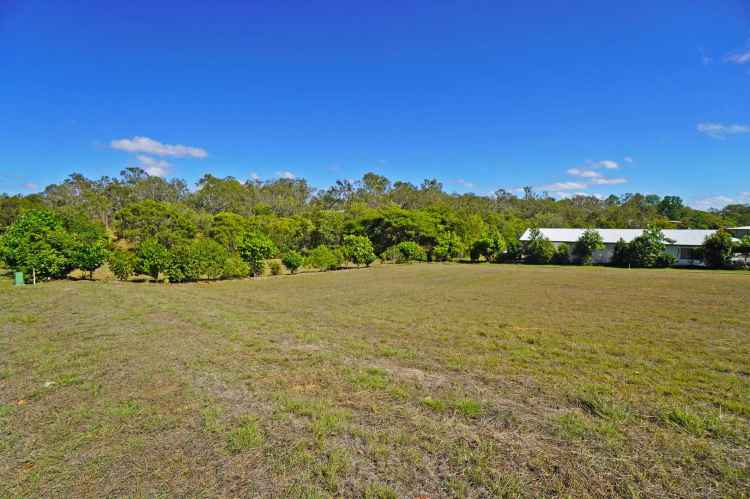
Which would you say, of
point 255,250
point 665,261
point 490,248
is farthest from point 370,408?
point 665,261

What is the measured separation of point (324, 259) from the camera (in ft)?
87.3

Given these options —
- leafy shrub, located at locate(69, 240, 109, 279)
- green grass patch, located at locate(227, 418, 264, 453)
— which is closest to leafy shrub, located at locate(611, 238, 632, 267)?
green grass patch, located at locate(227, 418, 264, 453)

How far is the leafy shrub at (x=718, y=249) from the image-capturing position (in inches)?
1040

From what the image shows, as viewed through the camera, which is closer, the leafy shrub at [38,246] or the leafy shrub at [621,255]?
the leafy shrub at [38,246]

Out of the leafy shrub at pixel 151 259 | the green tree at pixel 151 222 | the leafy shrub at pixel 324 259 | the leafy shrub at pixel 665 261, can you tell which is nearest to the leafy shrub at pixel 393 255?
the leafy shrub at pixel 324 259

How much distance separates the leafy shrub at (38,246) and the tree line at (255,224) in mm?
42

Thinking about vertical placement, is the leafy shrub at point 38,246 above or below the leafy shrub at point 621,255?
above

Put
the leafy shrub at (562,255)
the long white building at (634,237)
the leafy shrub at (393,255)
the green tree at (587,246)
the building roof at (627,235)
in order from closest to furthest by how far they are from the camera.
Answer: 1. the long white building at (634,237)
2. the building roof at (627,235)
3. the green tree at (587,246)
4. the leafy shrub at (562,255)
5. the leafy shrub at (393,255)

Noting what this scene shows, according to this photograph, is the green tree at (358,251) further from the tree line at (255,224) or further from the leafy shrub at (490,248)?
the leafy shrub at (490,248)

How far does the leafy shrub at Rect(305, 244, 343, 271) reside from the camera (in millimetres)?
26253

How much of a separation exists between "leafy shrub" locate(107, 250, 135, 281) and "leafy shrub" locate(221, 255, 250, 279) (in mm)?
4245

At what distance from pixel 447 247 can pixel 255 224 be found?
Result: 18870mm

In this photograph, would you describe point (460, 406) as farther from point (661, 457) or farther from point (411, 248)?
point (411, 248)

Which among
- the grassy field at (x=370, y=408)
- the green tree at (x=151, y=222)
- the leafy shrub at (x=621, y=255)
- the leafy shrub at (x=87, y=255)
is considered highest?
the green tree at (x=151, y=222)
